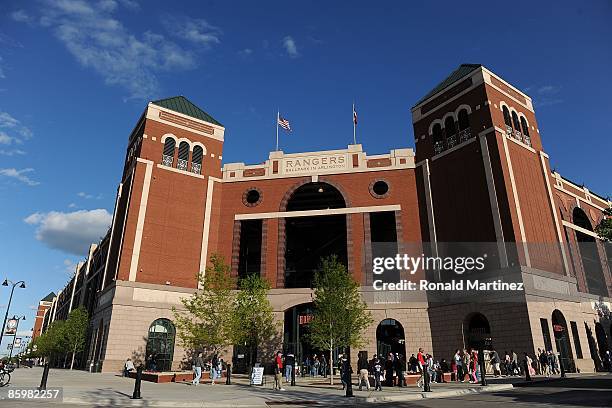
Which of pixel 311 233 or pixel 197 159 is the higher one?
pixel 197 159


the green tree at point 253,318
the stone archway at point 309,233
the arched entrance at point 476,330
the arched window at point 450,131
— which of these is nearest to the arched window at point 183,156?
the stone archway at point 309,233

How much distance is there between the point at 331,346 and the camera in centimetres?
2953

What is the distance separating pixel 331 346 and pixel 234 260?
14.3m

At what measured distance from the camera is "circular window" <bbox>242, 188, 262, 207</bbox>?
4241cm

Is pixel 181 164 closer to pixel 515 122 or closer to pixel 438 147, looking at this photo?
pixel 438 147

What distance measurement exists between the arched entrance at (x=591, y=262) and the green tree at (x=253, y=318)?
Result: 30.1 m

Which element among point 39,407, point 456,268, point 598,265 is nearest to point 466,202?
point 456,268

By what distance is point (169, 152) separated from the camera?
4222 centimetres

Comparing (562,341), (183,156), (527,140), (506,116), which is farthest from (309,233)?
(562,341)

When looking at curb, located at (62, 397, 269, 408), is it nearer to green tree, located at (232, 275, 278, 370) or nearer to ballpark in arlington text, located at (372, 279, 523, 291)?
green tree, located at (232, 275, 278, 370)

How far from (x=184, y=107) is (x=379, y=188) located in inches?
869

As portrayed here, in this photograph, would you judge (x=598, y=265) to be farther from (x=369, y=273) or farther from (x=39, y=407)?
(x=39, y=407)

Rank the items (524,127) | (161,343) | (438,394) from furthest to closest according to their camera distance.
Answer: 1. (524,127)
2. (161,343)
3. (438,394)

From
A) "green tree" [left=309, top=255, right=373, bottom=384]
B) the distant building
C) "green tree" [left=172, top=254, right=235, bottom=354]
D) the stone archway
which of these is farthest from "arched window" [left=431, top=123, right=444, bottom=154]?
the distant building
